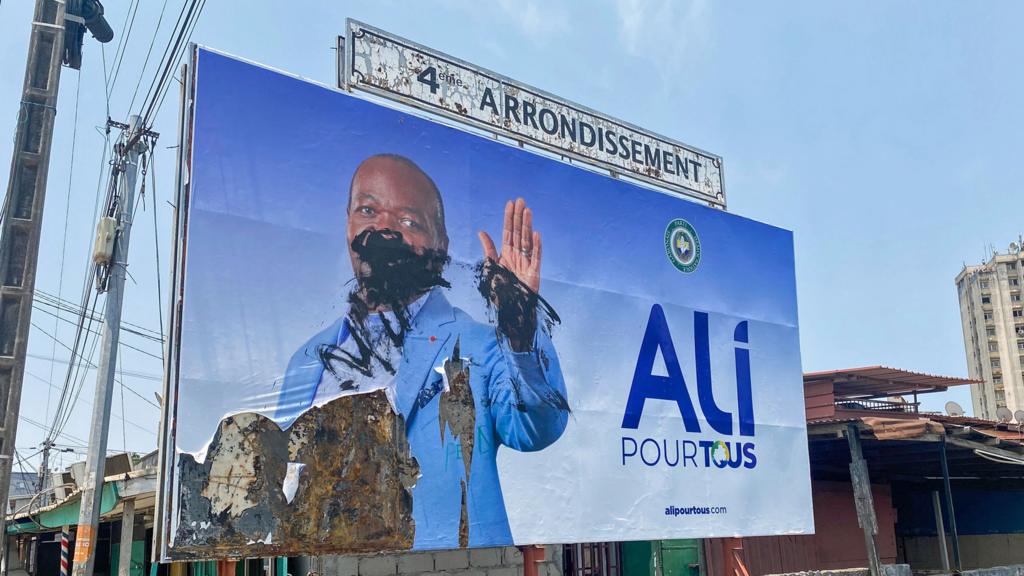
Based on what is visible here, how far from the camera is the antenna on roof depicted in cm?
2652

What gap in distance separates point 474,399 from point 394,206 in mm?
2566

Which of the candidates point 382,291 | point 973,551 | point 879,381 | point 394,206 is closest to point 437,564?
point 382,291

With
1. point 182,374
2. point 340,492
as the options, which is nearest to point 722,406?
point 340,492

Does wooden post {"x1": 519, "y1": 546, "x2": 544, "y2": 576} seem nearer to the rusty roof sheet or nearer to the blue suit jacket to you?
the blue suit jacket

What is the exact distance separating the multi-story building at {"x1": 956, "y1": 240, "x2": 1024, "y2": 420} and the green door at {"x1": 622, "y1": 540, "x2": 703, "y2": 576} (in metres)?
110

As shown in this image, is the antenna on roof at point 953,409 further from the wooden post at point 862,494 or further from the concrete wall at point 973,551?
the wooden post at point 862,494

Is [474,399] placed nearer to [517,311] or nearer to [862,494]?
[517,311]

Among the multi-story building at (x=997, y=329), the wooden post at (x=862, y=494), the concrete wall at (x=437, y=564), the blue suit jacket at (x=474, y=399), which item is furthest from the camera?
the multi-story building at (x=997, y=329)

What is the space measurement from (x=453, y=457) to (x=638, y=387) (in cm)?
359

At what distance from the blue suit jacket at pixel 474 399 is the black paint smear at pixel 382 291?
14 cm

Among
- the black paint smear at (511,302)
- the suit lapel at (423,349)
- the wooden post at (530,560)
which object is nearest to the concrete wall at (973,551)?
the wooden post at (530,560)

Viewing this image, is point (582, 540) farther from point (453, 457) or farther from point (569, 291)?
point (569, 291)

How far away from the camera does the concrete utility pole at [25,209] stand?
943 centimetres

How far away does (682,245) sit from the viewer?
14594mm
